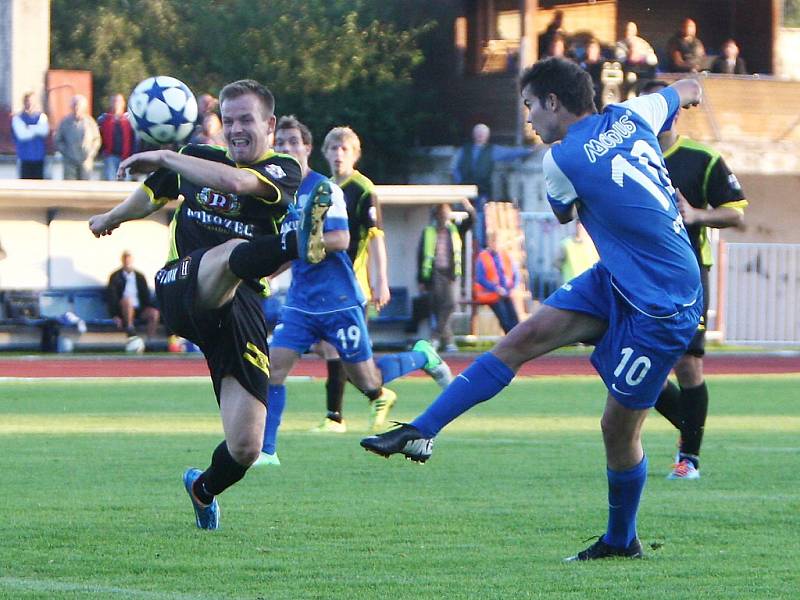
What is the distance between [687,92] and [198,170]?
217 centimetres

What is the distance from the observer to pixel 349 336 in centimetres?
1056

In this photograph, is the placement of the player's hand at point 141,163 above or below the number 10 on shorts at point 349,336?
above

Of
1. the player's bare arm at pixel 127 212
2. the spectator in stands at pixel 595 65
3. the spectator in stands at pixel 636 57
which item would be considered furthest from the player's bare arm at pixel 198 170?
the spectator in stands at pixel 636 57

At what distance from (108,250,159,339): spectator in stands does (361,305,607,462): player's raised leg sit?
16616 mm

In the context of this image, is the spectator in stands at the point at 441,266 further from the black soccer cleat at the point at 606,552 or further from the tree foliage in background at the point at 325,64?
the black soccer cleat at the point at 606,552

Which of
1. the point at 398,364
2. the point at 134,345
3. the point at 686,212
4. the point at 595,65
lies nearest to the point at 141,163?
the point at 686,212

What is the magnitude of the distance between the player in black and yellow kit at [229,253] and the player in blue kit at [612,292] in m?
1.11

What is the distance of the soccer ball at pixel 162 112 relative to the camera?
25.2ft

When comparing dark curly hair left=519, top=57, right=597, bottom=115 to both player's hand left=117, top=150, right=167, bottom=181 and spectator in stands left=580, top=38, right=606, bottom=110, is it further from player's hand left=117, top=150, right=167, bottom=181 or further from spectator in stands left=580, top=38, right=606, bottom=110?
spectator in stands left=580, top=38, right=606, bottom=110

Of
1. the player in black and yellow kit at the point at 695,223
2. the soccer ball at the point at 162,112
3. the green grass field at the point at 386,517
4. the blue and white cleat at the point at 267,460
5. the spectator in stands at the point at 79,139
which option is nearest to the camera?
the green grass field at the point at 386,517

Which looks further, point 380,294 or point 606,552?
point 380,294

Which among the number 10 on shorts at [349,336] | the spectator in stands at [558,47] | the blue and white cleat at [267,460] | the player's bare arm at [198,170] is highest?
the spectator in stands at [558,47]

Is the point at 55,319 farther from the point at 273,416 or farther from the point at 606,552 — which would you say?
the point at 606,552

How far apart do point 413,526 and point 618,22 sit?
1175 inches
